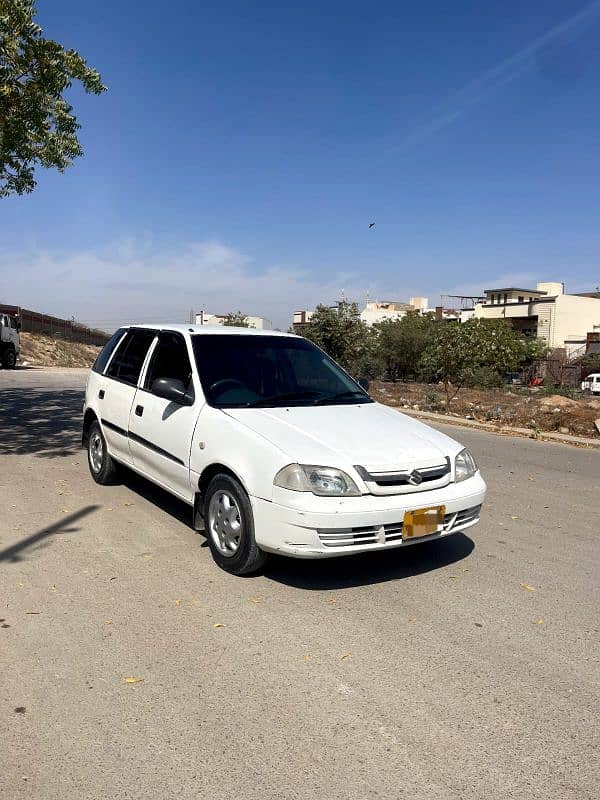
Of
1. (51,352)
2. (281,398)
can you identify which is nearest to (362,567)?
(281,398)

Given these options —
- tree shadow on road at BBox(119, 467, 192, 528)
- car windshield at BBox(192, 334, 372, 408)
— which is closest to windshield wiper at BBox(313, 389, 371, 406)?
car windshield at BBox(192, 334, 372, 408)

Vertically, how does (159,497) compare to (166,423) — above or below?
below

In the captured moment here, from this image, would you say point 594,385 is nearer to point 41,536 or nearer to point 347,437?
point 347,437

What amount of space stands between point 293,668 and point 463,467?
2.03 meters

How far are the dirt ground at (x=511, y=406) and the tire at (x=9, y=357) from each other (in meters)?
17.1

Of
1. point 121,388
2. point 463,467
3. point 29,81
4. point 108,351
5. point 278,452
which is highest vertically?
point 29,81

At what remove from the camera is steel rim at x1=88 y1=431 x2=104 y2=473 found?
7.01 metres

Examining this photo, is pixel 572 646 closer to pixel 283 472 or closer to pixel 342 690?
pixel 342 690

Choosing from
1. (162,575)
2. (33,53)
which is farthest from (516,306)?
(162,575)

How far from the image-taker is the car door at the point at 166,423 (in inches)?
201

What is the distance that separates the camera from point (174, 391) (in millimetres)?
5129

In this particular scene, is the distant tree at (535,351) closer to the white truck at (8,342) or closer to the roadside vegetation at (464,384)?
the roadside vegetation at (464,384)

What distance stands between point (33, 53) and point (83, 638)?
8.86 meters

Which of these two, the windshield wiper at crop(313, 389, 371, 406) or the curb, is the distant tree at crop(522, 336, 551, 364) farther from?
the windshield wiper at crop(313, 389, 371, 406)
